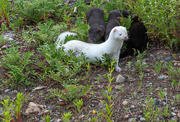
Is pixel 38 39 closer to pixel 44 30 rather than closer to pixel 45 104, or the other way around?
pixel 44 30

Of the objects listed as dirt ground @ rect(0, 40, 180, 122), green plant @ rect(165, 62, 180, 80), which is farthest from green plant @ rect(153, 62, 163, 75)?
green plant @ rect(165, 62, 180, 80)

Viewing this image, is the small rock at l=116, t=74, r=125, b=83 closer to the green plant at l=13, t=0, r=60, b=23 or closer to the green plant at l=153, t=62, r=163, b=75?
the green plant at l=153, t=62, r=163, b=75

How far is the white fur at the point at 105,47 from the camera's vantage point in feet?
15.1

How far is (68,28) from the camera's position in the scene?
6355 mm

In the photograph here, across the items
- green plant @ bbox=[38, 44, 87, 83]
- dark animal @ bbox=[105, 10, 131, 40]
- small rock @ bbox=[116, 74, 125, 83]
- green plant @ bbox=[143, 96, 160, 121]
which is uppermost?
dark animal @ bbox=[105, 10, 131, 40]

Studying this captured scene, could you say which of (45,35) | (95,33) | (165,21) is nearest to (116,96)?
(165,21)

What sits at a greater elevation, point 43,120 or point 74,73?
point 74,73

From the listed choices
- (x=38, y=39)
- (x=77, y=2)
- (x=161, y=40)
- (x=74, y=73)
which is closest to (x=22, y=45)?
(x=38, y=39)

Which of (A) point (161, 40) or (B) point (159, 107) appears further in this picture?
(A) point (161, 40)

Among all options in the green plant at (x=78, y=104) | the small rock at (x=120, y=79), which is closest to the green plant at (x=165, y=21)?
the small rock at (x=120, y=79)

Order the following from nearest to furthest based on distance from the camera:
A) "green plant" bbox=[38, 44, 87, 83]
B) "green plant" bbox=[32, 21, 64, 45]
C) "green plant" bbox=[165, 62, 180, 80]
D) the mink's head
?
"green plant" bbox=[165, 62, 180, 80] < "green plant" bbox=[38, 44, 87, 83] < "green plant" bbox=[32, 21, 64, 45] < the mink's head

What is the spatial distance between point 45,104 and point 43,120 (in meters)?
0.35

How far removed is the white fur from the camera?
461 centimetres

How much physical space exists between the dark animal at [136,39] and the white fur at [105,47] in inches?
16.3
